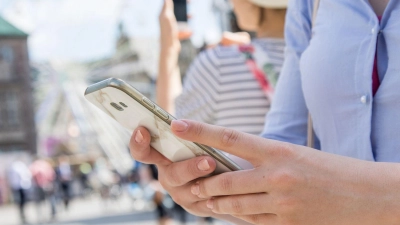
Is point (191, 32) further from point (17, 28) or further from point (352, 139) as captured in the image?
point (17, 28)

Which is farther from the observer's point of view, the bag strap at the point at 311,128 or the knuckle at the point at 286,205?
the bag strap at the point at 311,128

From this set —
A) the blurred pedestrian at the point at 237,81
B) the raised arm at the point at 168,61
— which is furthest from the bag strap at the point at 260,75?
the raised arm at the point at 168,61

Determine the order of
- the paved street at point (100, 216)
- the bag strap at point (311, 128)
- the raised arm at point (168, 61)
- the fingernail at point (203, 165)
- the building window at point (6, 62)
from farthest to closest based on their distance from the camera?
the building window at point (6, 62) < the paved street at point (100, 216) < the raised arm at point (168, 61) < the bag strap at point (311, 128) < the fingernail at point (203, 165)

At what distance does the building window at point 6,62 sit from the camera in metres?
28.4

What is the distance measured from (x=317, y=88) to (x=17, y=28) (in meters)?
28.8

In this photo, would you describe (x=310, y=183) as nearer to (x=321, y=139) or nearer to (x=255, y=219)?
(x=255, y=219)

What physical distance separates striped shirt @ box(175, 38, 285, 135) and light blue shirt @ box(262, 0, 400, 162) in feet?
2.06

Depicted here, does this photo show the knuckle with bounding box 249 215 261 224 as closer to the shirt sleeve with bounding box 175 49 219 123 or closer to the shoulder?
the shoulder

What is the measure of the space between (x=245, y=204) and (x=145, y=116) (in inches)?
7.1

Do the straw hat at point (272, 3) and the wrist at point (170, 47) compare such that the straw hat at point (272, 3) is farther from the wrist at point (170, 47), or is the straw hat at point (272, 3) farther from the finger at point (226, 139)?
the finger at point (226, 139)

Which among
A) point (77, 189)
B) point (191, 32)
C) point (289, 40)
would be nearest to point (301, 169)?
point (289, 40)

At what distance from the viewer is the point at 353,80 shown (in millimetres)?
864

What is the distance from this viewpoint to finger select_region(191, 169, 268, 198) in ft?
2.31

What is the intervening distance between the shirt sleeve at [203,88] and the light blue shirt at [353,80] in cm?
64
